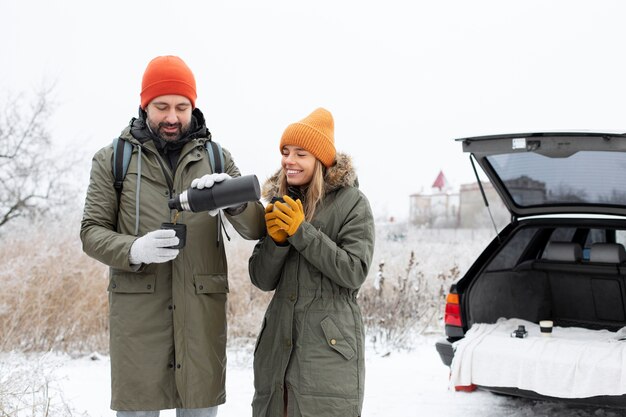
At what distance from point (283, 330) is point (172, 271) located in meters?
0.51

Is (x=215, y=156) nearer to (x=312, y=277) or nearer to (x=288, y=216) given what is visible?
(x=288, y=216)

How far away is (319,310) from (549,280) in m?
3.34

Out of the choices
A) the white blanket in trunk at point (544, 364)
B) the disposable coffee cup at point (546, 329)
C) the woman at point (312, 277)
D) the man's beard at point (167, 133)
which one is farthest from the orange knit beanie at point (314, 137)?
the disposable coffee cup at point (546, 329)

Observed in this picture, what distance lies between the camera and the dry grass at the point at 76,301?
19.6ft

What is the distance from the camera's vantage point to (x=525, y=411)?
15.8ft

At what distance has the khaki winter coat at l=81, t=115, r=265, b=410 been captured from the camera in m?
2.65

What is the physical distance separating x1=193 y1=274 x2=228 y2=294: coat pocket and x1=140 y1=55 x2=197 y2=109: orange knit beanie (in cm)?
74

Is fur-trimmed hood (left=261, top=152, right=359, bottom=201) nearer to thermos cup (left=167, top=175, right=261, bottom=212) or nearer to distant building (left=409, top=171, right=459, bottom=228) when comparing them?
thermos cup (left=167, top=175, right=261, bottom=212)

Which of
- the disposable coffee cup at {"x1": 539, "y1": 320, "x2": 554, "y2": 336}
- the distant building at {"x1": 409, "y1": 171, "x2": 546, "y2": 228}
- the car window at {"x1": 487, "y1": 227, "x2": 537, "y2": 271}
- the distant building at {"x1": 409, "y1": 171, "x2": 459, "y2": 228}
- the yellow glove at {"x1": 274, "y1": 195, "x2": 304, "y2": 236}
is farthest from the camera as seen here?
the distant building at {"x1": 409, "y1": 171, "x2": 459, "y2": 228}

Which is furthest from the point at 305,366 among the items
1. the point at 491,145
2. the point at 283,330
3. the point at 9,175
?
the point at 9,175

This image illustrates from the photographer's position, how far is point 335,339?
269cm

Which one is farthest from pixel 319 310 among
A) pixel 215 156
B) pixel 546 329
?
pixel 546 329

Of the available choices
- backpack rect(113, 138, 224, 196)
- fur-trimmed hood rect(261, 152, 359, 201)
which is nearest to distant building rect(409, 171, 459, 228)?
fur-trimmed hood rect(261, 152, 359, 201)

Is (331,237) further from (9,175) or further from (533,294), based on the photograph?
(9,175)
